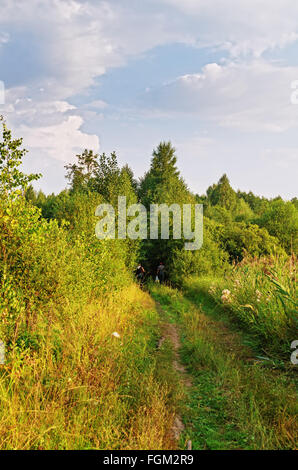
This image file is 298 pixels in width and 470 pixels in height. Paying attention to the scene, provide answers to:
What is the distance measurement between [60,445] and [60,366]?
1255mm

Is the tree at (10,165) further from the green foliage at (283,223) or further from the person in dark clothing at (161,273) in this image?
the green foliage at (283,223)

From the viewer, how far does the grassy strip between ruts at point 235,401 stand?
383 cm

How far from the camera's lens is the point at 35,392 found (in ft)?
13.0

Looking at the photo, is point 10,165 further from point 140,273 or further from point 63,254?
point 140,273

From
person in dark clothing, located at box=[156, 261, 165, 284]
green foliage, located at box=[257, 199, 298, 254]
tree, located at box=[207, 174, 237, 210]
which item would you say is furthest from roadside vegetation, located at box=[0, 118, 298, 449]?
tree, located at box=[207, 174, 237, 210]

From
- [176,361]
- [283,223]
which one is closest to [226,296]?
[176,361]

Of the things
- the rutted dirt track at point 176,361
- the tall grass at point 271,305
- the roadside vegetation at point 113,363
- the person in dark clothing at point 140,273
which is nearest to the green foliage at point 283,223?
the person in dark clothing at point 140,273

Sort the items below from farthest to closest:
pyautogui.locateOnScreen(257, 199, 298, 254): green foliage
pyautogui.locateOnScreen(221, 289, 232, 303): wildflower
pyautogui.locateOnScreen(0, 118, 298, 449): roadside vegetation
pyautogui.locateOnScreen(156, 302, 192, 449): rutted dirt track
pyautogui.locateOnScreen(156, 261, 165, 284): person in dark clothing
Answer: pyautogui.locateOnScreen(257, 199, 298, 254): green foliage
pyautogui.locateOnScreen(156, 261, 165, 284): person in dark clothing
pyautogui.locateOnScreen(221, 289, 232, 303): wildflower
pyautogui.locateOnScreen(156, 302, 192, 449): rutted dirt track
pyautogui.locateOnScreen(0, 118, 298, 449): roadside vegetation

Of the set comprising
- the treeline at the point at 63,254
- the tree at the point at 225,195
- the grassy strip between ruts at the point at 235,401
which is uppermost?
the tree at the point at 225,195

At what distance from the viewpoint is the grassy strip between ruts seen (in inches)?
151

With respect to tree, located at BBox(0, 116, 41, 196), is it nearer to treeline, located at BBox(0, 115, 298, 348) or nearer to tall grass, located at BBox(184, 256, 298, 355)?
treeline, located at BBox(0, 115, 298, 348)
